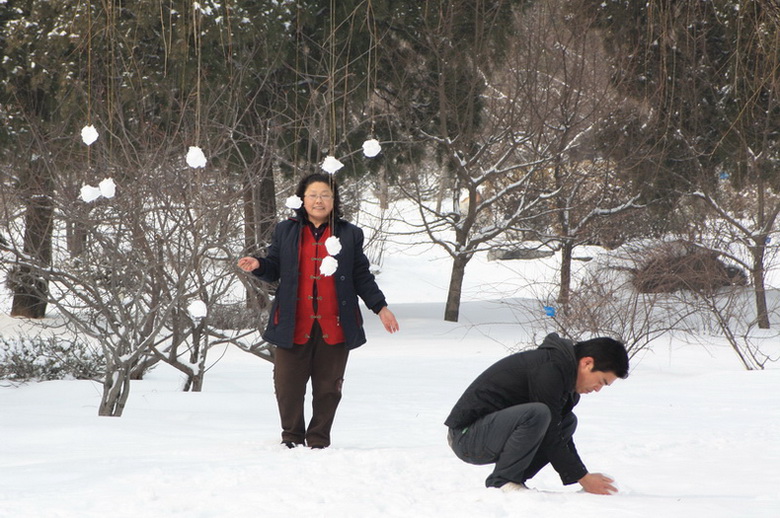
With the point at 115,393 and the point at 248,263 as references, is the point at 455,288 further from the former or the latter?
the point at 248,263

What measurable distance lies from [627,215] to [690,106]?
123 inches

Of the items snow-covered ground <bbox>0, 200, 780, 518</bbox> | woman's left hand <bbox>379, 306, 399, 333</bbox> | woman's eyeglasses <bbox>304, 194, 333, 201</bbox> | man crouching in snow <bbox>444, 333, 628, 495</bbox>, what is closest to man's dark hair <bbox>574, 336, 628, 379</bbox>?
man crouching in snow <bbox>444, 333, 628, 495</bbox>

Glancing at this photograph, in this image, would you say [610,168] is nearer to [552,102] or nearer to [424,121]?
[552,102]

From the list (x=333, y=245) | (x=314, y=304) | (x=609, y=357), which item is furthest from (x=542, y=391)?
(x=314, y=304)

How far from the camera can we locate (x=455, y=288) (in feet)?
56.4

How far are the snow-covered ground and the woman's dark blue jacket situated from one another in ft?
2.00

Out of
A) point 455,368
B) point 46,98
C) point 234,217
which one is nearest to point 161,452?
point 234,217

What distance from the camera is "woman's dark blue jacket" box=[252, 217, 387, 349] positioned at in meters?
4.84

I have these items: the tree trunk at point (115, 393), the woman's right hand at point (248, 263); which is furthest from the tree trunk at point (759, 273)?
the woman's right hand at point (248, 263)

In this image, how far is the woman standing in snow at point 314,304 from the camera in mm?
4871

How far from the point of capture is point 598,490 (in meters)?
3.47

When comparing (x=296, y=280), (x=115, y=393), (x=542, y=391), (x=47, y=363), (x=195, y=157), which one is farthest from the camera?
(x=47, y=363)

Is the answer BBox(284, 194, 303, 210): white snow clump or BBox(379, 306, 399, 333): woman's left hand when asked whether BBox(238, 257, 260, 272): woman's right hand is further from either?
BBox(379, 306, 399, 333): woman's left hand

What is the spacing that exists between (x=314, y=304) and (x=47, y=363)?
6.49 meters
